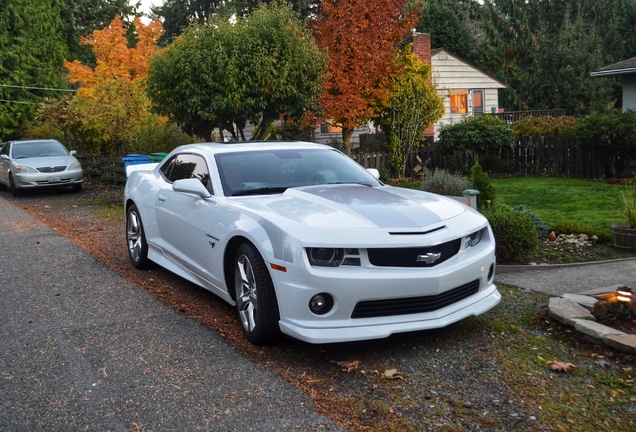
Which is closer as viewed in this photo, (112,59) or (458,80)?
(112,59)

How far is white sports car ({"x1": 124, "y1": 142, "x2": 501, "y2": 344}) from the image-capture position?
14.9ft

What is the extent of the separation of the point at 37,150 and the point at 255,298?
16.0 m

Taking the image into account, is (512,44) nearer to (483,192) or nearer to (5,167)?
(5,167)

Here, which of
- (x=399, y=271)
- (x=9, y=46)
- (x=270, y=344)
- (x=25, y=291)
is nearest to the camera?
(x=399, y=271)

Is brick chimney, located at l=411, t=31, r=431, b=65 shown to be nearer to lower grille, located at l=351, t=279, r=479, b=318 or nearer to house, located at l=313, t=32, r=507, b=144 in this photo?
house, located at l=313, t=32, r=507, b=144

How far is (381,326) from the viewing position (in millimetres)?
4594

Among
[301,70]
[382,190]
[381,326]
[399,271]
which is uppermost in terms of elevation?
[301,70]

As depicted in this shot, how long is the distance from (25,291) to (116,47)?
2203cm

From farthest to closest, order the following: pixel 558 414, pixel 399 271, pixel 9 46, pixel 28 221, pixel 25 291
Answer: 1. pixel 9 46
2. pixel 28 221
3. pixel 25 291
4. pixel 399 271
5. pixel 558 414

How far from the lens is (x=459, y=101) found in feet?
94.0

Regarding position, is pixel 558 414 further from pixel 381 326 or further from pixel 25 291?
pixel 25 291

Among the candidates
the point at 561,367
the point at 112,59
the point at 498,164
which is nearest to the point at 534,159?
the point at 498,164

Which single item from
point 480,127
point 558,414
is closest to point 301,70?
point 480,127

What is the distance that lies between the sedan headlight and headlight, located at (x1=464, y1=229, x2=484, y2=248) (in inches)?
39.6
